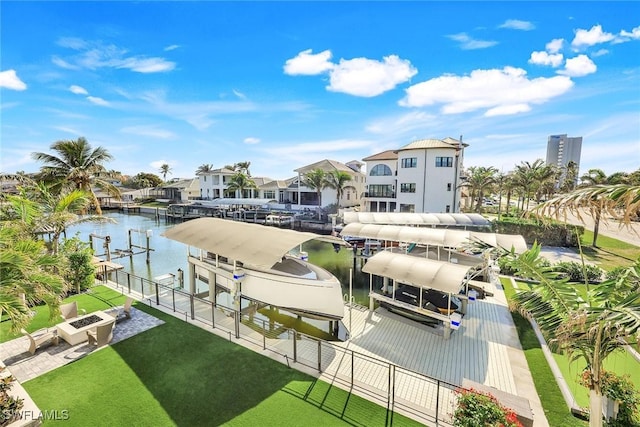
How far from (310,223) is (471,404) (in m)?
32.6

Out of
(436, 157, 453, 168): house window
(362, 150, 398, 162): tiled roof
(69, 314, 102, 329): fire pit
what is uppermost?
(362, 150, 398, 162): tiled roof

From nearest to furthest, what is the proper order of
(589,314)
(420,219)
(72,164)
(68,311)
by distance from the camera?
(589,314), (68,311), (72,164), (420,219)

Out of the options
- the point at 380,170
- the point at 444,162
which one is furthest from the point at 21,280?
the point at 380,170

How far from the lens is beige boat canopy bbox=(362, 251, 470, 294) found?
939 cm

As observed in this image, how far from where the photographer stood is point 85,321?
8.86m

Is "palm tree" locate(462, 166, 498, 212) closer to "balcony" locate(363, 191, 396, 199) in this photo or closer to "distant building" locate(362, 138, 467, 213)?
"distant building" locate(362, 138, 467, 213)

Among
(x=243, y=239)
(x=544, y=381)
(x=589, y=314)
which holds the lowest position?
(x=544, y=381)

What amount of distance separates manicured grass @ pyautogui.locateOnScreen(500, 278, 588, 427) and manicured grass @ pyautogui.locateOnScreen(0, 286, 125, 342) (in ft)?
44.5

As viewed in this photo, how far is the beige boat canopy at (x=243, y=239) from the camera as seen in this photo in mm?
9430

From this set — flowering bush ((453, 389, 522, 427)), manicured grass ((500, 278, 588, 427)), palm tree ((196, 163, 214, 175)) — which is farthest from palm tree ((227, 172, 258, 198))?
flowering bush ((453, 389, 522, 427))

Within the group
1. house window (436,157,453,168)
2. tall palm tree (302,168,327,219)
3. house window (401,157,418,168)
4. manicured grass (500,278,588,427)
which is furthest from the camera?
tall palm tree (302,168,327,219)

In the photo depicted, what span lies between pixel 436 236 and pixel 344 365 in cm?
954

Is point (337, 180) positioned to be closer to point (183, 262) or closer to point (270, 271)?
point (183, 262)

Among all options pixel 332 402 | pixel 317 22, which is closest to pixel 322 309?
pixel 332 402
